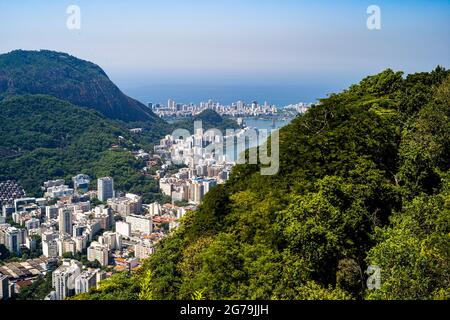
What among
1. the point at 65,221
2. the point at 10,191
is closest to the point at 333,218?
the point at 65,221

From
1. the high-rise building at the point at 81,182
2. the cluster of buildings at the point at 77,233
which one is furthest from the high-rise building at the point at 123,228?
the high-rise building at the point at 81,182

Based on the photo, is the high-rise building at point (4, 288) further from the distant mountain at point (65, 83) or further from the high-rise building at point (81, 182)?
the distant mountain at point (65, 83)

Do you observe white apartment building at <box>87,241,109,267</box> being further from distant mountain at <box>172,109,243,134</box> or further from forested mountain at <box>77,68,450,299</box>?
distant mountain at <box>172,109,243,134</box>

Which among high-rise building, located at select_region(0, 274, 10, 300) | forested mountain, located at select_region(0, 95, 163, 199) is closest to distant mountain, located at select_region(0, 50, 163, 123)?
forested mountain, located at select_region(0, 95, 163, 199)

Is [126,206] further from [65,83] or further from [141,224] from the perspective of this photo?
[65,83]
